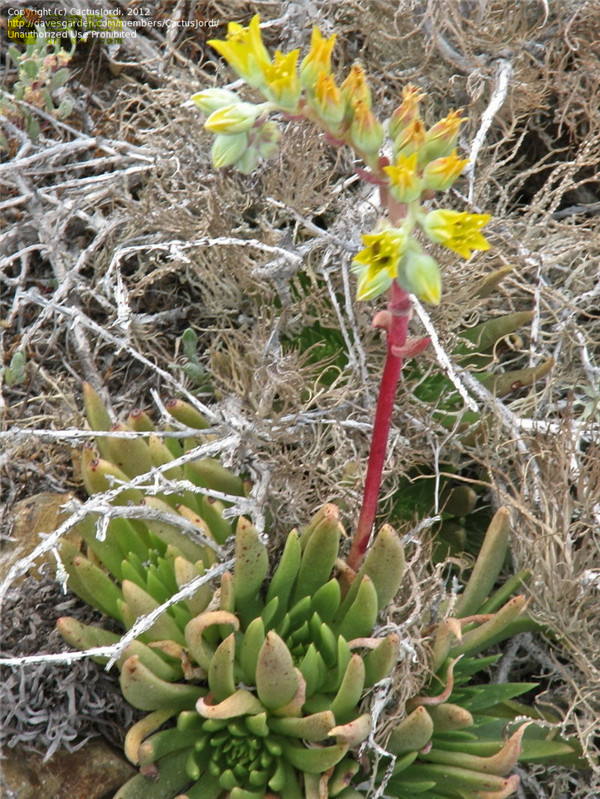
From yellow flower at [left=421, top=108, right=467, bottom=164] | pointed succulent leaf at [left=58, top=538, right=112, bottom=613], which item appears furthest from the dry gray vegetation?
yellow flower at [left=421, top=108, right=467, bottom=164]

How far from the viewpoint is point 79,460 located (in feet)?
7.90

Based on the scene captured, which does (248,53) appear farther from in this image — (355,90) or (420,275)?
(420,275)

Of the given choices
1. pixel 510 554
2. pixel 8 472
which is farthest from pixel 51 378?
pixel 510 554

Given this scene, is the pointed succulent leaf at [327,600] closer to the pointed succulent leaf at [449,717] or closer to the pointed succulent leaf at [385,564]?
the pointed succulent leaf at [385,564]

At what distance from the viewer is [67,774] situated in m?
1.98

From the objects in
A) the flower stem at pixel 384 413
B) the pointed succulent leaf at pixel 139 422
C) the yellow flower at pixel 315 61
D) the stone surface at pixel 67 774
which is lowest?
the stone surface at pixel 67 774

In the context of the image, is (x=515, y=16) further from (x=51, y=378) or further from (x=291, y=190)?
(x=51, y=378)

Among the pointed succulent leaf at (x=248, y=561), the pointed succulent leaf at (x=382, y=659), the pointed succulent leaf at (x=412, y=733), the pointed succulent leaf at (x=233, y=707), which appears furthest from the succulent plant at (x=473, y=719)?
the pointed succulent leaf at (x=248, y=561)

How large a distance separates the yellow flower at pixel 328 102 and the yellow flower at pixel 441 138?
6.0 inches

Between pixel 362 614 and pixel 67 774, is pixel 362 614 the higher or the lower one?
the higher one

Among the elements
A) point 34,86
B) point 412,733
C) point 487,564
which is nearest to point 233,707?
point 412,733

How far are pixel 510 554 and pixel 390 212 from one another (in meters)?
1.29

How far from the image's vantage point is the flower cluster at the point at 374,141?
127 centimetres

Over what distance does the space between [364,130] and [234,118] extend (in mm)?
239
